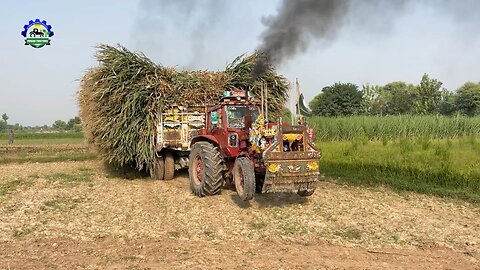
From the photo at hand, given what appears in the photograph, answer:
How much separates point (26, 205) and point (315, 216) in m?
5.45

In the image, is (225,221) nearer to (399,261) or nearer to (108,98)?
(399,261)

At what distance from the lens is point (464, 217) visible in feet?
25.6

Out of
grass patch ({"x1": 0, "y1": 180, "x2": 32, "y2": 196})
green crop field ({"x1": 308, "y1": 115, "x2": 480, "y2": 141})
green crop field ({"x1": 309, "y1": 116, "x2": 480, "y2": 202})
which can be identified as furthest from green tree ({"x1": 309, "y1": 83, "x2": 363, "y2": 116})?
grass patch ({"x1": 0, "y1": 180, "x2": 32, "y2": 196})

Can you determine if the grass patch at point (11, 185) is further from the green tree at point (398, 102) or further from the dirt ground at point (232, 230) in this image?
the green tree at point (398, 102)

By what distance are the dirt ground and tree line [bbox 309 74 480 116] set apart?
137ft

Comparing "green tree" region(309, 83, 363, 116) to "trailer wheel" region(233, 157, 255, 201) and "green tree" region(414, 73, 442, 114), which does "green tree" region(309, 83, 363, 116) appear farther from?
"trailer wheel" region(233, 157, 255, 201)

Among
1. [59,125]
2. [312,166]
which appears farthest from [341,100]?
[59,125]

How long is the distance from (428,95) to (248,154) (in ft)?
162

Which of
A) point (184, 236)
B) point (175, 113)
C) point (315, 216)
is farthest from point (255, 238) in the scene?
point (175, 113)

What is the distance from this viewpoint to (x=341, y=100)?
5603 centimetres

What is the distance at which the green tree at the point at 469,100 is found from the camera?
51.4m

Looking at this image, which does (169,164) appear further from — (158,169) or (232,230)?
(232,230)

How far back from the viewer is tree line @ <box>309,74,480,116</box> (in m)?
52.3

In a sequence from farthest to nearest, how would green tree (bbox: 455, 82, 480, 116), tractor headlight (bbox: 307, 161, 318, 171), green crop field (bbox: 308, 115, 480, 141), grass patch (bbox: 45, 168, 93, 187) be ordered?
1. green tree (bbox: 455, 82, 480, 116)
2. green crop field (bbox: 308, 115, 480, 141)
3. grass patch (bbox: 45, 168, 93, 187)
4. tractor headlight (bbox: 307, 161, 318, 171)
